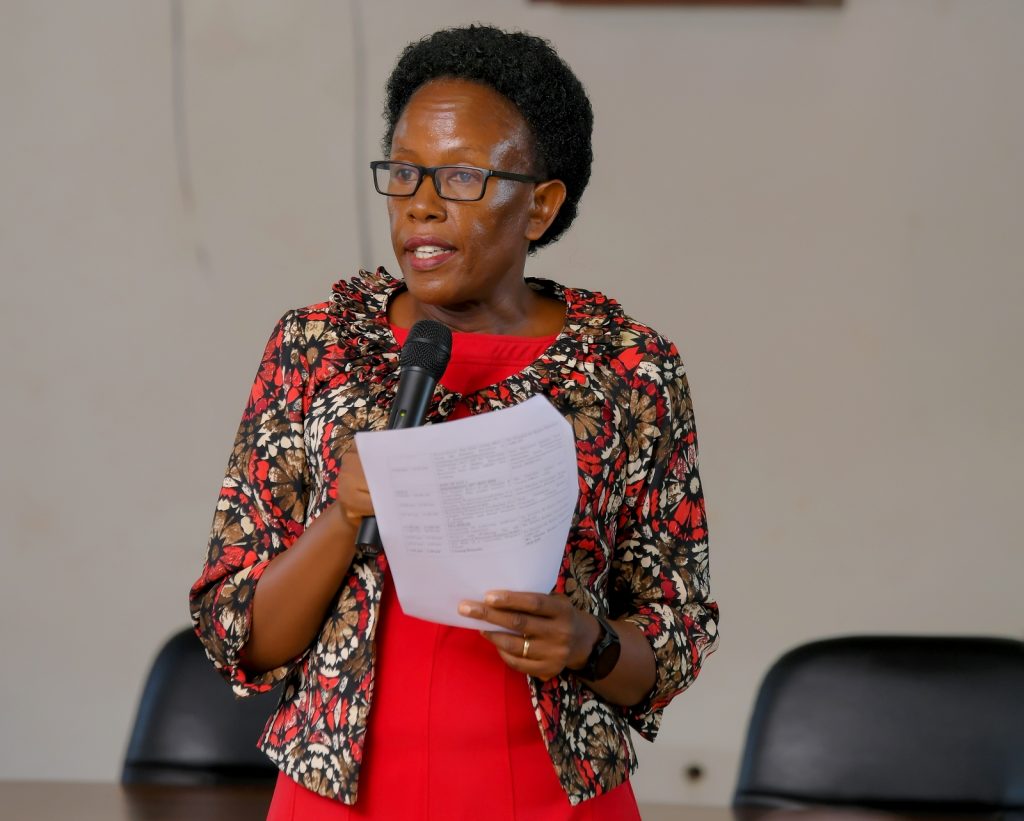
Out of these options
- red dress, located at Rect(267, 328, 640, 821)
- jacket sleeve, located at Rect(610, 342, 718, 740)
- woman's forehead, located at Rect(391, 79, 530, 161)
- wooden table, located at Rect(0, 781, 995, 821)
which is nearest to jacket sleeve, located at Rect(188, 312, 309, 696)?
red dress, located at Rect(267, 328, 640, 821)

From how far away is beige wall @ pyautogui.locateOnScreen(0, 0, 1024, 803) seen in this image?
3336mm

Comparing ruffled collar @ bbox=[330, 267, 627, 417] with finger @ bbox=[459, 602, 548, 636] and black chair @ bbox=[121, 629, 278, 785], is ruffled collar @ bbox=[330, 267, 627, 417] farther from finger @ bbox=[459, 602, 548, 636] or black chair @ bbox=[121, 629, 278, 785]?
black chair @ bbox=[121, 629, 278, 785]

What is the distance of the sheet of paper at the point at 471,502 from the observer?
1116mm

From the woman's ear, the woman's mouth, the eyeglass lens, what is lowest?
the woman's mouth

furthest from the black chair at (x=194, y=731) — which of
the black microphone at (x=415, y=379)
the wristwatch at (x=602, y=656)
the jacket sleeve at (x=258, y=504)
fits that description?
the black microphone at (x=415, y=379)

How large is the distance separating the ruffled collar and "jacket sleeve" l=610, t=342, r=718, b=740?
6 cm

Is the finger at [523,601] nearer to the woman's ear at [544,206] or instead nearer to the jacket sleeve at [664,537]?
the jacket sleeve at [664,537]

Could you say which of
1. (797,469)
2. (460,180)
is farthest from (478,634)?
(797,469)

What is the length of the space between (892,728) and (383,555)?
4.10 ft

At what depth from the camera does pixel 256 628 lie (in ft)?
4.27

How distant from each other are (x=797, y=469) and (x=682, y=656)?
2045 mm

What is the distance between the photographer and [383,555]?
4.29 feet

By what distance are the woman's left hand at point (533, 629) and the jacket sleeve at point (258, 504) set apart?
10.1 inches

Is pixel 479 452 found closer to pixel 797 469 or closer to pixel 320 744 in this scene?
pixel 320 744
